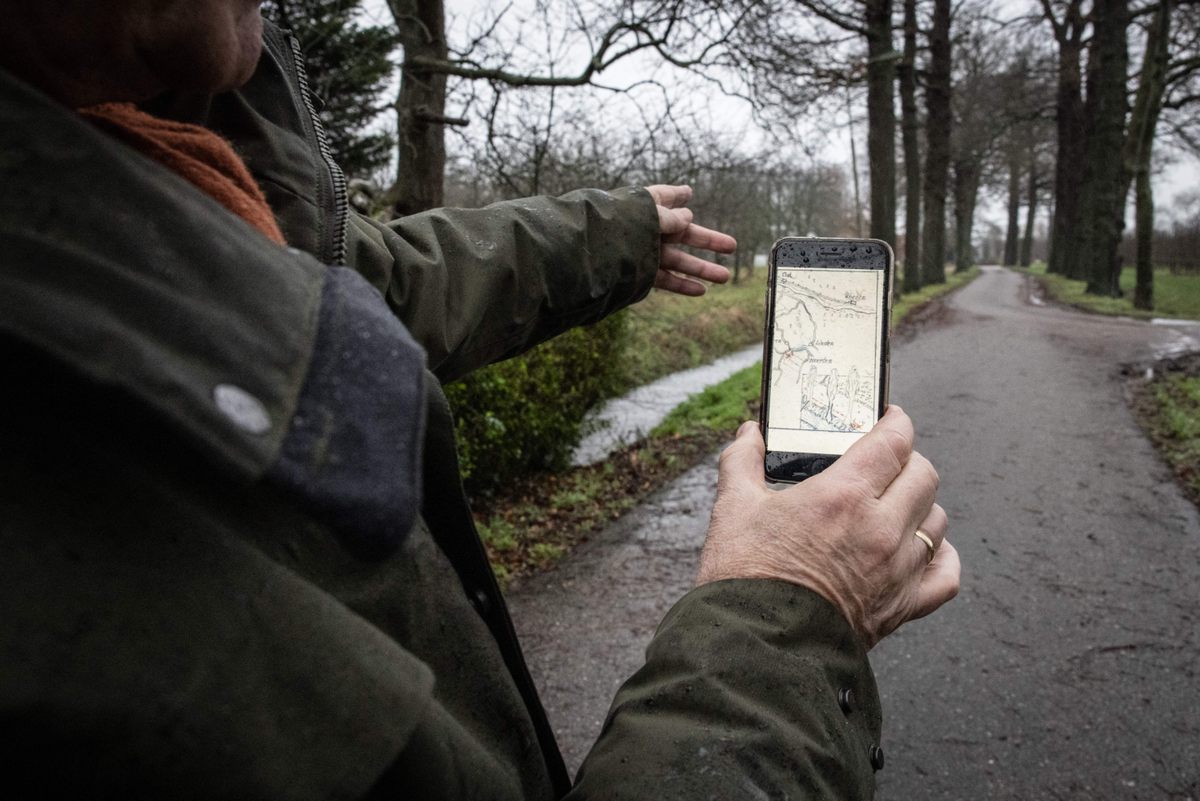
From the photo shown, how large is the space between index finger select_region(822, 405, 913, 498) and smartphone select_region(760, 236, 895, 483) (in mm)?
338

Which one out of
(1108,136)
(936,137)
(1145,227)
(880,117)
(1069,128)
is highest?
(1069,128)

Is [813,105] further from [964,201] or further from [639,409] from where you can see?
[964,201]

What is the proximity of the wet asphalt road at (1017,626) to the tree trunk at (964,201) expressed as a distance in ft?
90.7

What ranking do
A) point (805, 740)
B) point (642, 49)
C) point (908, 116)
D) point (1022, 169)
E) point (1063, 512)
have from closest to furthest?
point (805, 740), point (1063, 512), point (642, 49), point (908, 116), point (1022, 169)

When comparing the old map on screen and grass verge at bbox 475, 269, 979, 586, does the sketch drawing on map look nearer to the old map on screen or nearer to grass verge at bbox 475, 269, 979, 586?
the old map on screen

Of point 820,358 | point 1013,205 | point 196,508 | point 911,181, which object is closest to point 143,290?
point 196,508

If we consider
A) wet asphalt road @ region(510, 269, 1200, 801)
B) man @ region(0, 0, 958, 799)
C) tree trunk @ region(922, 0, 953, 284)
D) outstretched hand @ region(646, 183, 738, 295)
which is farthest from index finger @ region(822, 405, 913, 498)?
tree trunk @ region(922, 0, 953, 284)

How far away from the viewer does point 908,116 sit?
64.5 ft

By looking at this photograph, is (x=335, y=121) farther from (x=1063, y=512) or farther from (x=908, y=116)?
(x=908, y=116)

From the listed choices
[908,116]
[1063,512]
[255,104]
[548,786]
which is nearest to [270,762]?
[548,786]

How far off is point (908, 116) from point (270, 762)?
22.1 meters

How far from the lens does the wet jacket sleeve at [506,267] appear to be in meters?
1.57

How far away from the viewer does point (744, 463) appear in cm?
134

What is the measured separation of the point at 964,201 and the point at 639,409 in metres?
33.2
